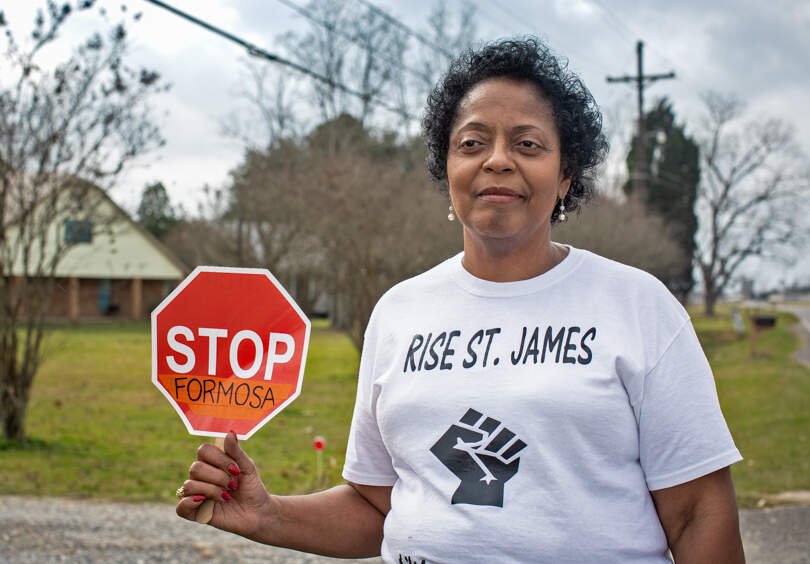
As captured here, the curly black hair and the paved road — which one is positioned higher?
the curly black hair

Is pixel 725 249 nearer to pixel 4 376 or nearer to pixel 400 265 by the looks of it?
pixel 400 265

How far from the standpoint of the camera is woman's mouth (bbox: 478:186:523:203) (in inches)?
72.4

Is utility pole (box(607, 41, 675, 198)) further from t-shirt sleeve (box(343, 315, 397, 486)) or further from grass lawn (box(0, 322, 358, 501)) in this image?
t-shirt sleeve (box(343, 315, 397, 486))

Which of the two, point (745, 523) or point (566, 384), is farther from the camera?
point (745, 523)

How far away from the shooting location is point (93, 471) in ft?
27.3

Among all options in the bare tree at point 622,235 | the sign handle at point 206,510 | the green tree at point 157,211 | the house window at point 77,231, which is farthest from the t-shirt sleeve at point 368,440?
the bare tree at point 622,235

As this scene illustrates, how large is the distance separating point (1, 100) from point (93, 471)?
3901 mm

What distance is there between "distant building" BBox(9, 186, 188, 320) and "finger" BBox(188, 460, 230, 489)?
7.18 meters

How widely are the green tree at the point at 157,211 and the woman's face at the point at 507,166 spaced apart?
28.2ft

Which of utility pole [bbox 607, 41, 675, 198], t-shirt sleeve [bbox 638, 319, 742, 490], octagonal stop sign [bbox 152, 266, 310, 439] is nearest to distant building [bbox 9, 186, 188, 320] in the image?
octagonal stop sign [bbox 152, 266, 310, 439]

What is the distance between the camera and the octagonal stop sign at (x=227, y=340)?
1.90m

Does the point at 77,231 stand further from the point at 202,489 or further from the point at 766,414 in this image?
the point at 766,414

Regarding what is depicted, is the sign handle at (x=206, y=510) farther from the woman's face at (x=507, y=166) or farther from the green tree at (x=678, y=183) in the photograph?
the green tree at (x=678, y=183)

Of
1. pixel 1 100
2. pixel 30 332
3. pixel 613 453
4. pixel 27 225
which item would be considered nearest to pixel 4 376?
pixel 30 332
